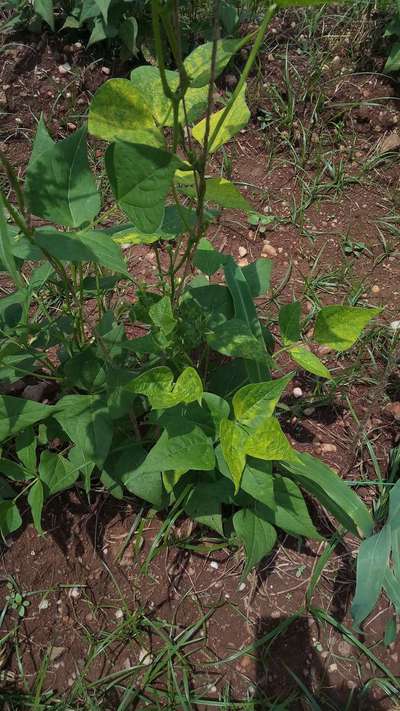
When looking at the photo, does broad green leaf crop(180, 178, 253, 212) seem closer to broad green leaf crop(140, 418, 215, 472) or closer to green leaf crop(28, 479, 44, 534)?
broad green leaf crop(140, 418, 215, 472)

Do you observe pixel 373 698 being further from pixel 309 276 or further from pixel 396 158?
pixel 396 158

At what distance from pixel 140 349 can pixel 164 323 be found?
68 mm

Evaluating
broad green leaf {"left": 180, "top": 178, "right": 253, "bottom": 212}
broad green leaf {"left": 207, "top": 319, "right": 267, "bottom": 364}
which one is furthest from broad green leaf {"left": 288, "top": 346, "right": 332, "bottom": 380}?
broad green leaf {"left": 180, "top": 178, "right": 253, "bottom": 212}

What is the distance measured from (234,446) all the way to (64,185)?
54 centimetres

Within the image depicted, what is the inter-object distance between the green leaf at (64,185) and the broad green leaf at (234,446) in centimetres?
45

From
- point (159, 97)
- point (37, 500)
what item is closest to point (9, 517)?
point (37, 500)

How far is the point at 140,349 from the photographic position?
111 centimetres

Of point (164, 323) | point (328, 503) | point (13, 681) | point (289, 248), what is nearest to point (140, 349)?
point (164, 323)

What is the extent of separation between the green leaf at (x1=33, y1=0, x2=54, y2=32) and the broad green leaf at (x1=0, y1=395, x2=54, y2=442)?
5.68 feet

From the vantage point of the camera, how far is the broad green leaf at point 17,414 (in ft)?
3.92

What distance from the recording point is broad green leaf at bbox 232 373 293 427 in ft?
3.58

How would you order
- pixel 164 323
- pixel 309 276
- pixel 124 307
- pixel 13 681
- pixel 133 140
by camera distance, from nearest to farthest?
pixel 133 140 < pixel 164 323 < pixel 13 681 < pixel 124 307 < pixel 309 276

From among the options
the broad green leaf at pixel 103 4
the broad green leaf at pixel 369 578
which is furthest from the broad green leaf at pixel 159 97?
the broad green leaf at pixel 103 4

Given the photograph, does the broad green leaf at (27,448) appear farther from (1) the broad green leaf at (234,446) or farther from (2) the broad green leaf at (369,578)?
(2) the broad green leaf at (369,578)
